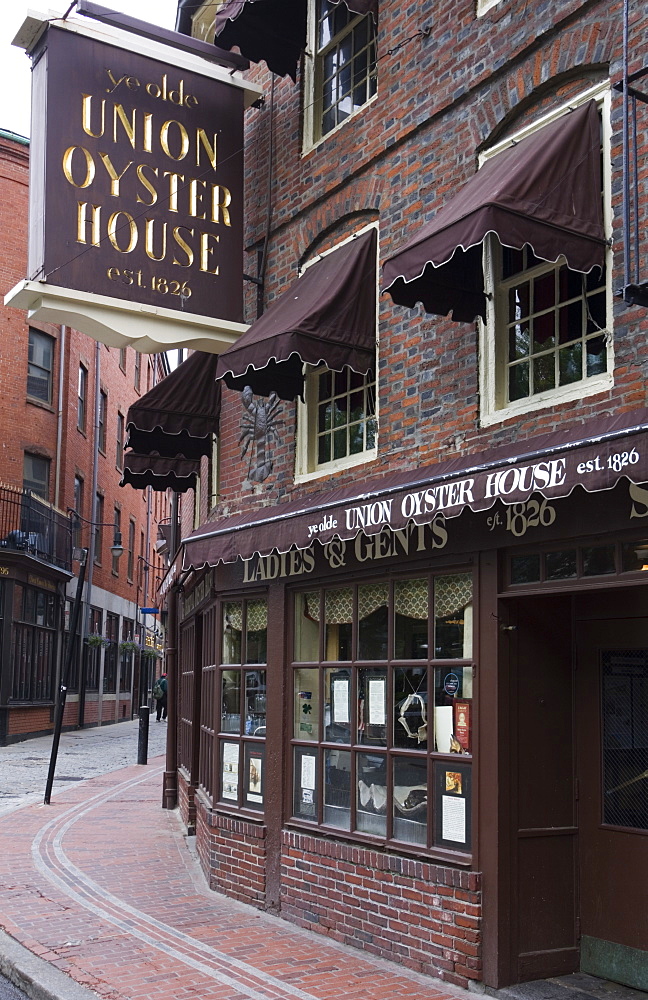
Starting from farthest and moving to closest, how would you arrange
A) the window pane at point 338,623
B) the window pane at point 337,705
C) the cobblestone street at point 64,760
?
the cobblestone street at point 64,760, the window pane at point 338,623, the window pane at point 337,705

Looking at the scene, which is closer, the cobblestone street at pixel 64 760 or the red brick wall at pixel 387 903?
the red brick wall at pixel 387 903

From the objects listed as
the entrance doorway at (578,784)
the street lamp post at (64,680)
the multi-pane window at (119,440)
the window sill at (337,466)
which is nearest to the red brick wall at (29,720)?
the street lamp post at (64,680)

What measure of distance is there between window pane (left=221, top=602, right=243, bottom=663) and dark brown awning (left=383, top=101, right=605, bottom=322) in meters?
4.00

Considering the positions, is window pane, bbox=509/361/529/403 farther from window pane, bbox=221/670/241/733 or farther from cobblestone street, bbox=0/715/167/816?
cobblestone street, bbox=0/715/167/816

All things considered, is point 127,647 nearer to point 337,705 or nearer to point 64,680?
point 64,680

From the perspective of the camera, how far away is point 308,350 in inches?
308

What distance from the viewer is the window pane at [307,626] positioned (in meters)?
8.45

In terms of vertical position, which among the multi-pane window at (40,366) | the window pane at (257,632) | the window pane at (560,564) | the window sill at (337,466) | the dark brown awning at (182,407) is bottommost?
the window pane at (257,632)

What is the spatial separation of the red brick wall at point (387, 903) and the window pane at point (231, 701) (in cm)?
139

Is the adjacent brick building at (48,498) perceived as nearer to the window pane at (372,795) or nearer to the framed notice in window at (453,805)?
the window pane at (372,795)

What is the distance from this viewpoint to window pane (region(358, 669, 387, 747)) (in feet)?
24.6

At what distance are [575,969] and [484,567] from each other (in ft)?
8.39

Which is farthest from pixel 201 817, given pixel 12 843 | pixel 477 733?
pixel 477 733

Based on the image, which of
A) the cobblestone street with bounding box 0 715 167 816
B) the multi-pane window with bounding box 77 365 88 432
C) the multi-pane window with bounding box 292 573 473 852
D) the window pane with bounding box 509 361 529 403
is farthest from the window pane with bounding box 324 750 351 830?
the multi-pane window with bounding box 77 365 88 432
